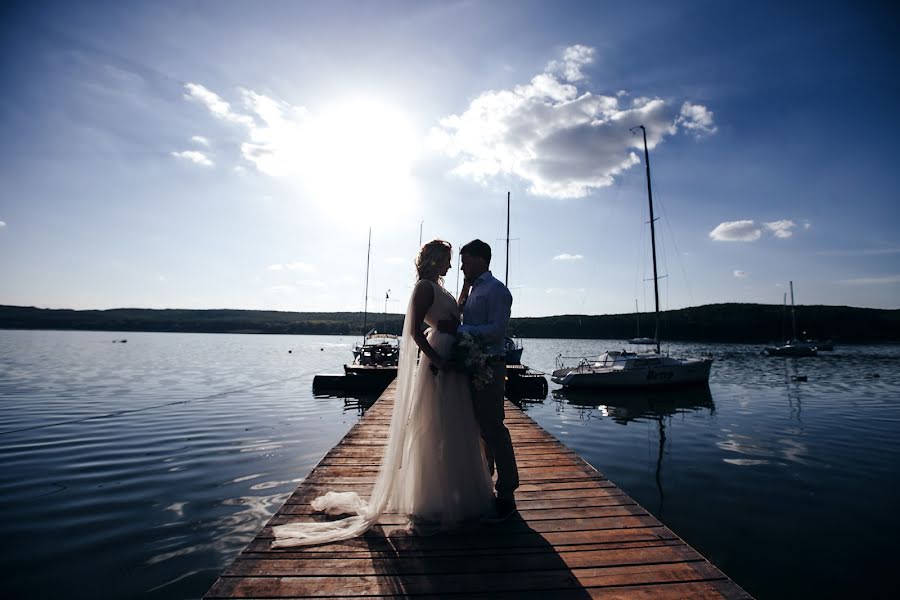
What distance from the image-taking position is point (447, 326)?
13.5 ft

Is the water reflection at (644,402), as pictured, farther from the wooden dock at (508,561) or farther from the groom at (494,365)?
the groom at (494,365)

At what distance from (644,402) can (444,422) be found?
20.0 metres

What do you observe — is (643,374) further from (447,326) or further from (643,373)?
(447,326)

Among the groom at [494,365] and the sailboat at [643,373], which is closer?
the groom at [494,365]

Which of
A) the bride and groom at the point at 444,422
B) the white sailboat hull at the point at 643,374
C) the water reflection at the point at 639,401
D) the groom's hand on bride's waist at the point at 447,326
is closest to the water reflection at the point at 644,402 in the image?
the water reflection at the point at 639,401

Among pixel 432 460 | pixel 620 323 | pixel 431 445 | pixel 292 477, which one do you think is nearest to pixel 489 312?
pixel 431 445

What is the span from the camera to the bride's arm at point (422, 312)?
399cm

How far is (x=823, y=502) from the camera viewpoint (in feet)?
27.1

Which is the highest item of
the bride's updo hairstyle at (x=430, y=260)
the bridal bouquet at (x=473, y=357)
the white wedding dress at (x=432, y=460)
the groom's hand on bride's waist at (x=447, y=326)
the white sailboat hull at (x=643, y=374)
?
the bride's updo hairstyle at (x=430, y=260)

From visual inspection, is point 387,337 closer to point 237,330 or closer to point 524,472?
point 524,472

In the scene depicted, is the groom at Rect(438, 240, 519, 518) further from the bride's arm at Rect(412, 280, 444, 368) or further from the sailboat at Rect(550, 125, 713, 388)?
the sailboat at Rect(550, 125, 713, 388)

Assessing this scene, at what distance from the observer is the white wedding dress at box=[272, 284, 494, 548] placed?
391cm

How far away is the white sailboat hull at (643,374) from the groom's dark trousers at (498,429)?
66.8 ft

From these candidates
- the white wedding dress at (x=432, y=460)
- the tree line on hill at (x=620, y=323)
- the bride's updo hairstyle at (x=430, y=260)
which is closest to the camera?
the white wedding dress at (x=432, y=460)
